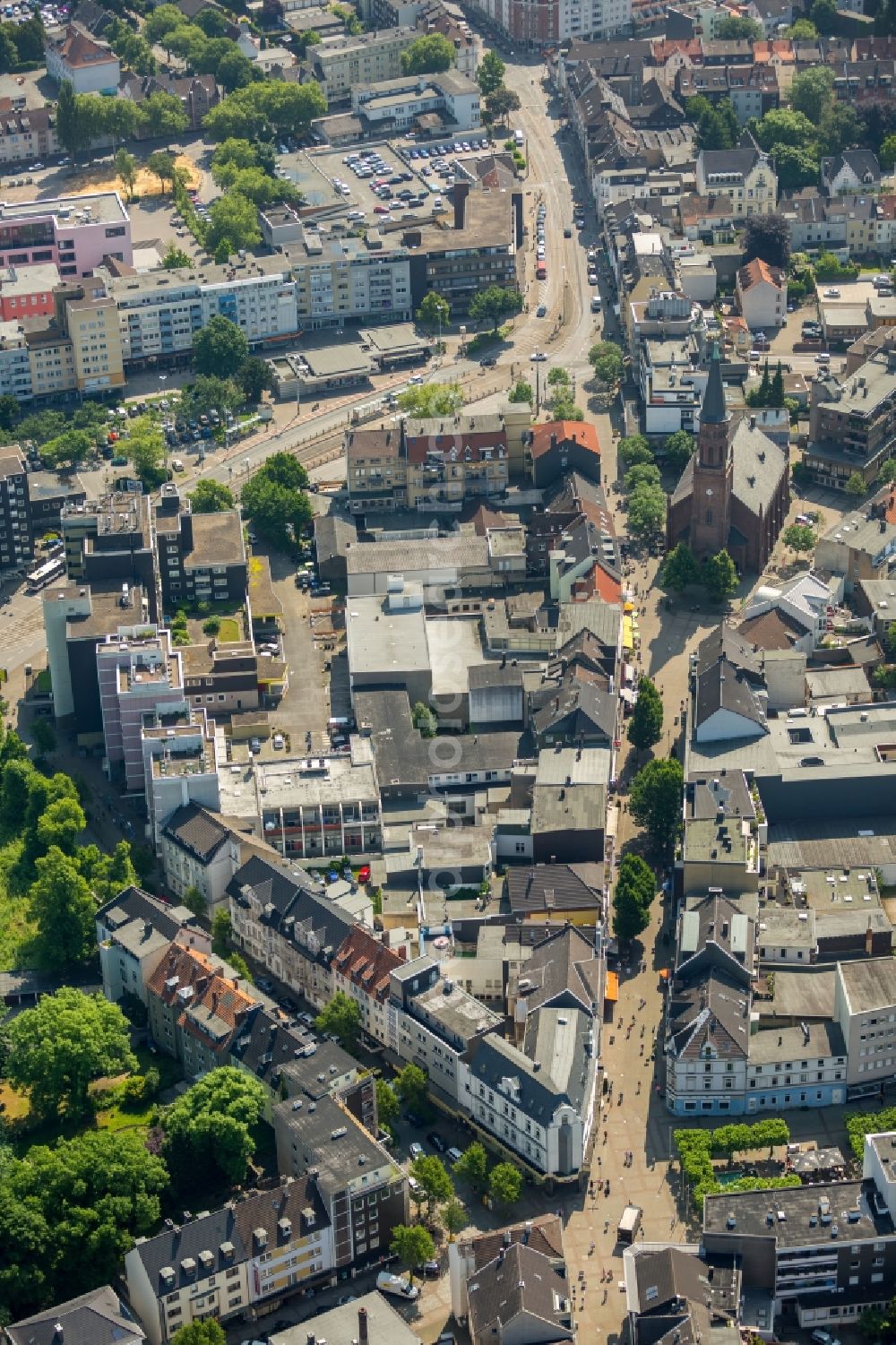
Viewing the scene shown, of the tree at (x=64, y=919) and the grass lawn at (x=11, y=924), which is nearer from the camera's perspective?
the tree at (x=64, y=919)

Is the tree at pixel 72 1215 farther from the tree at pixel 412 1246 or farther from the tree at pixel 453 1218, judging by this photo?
the tree at pixel 453 1218

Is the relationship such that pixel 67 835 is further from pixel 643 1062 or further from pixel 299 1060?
pixel 643 1062

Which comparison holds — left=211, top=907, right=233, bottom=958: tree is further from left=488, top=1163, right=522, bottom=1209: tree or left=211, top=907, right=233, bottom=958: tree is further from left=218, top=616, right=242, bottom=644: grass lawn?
left=218, top=616, right=242, bottom=644: grass lawn

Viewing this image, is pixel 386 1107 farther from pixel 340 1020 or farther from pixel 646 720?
pixel 646 720

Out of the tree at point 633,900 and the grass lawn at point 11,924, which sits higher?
the tree at point 633,900

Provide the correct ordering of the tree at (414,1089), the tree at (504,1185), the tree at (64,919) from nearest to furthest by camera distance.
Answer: the tree at (504,1185) < the tree at (414,1089) < the tree at (64,919)

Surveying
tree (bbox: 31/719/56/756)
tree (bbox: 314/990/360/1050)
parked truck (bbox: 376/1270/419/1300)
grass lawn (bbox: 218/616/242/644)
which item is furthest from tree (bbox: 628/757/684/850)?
tree (bbox: 31/719/56/756)

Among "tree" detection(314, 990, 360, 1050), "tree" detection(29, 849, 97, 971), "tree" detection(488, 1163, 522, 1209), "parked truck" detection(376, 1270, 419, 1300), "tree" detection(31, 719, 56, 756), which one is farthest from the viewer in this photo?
"tree" detection(31, 719, 56, 756)

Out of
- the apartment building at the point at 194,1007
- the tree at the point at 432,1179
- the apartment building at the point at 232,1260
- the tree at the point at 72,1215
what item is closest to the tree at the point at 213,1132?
the tree at the point at 72,1215
